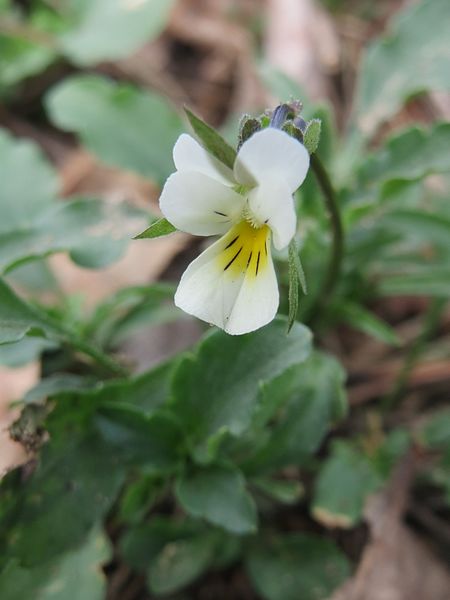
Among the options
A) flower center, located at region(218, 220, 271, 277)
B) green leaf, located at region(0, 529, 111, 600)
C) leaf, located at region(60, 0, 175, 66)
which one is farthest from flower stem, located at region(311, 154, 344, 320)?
leaf, located at region(60, 0, 175, 66)

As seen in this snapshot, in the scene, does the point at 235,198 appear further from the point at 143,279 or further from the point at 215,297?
the point at 143,279

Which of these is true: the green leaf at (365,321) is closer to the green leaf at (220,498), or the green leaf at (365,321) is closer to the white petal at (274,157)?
the green leaf at (220,498)

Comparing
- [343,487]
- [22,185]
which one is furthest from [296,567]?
[22,185]

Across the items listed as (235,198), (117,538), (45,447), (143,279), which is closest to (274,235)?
(235,198)

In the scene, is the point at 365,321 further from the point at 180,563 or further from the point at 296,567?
the point at 180,563

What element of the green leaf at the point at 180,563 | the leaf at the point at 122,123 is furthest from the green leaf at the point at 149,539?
the leaf at the point at 122,123

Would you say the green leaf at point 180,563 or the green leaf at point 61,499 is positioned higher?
the green leaf at point 61,499

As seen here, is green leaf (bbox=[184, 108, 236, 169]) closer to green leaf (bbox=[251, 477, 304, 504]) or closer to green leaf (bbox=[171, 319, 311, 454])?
green leaf (bbox=[171, 319, 311, 454])
